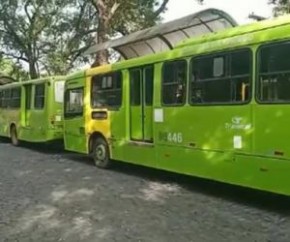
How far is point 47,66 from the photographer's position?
38.2 metres

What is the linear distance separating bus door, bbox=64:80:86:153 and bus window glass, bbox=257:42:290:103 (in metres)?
7.34

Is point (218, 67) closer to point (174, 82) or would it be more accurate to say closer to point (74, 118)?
point (174, 82)

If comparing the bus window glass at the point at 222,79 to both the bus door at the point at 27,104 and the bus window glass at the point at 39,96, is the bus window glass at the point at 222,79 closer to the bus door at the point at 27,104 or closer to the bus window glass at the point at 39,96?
the bus window glass at the point at 39,96

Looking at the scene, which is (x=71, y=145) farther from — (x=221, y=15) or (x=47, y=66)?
(x=47, y=66)

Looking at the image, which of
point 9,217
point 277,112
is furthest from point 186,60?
point 9,217

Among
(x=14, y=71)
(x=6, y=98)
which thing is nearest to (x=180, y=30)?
(x=6, y=98)

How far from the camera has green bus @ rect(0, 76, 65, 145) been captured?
18.8 metres

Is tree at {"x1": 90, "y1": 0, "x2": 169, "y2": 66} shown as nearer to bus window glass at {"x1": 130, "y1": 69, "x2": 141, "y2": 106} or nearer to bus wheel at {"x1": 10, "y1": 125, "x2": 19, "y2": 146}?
bus wheel at {"x1": 10, "y1": 125, "x2": 19, "y2": 146}

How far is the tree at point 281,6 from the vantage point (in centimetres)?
2352

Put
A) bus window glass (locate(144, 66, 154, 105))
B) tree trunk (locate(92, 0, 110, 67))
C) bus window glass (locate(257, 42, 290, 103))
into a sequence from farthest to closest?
tree trunk (locate(92, 0, 110, 67))
bus window glass (locate(144, 66, 154, 105))
bus window glass (locate(257, 42, 290, 103))

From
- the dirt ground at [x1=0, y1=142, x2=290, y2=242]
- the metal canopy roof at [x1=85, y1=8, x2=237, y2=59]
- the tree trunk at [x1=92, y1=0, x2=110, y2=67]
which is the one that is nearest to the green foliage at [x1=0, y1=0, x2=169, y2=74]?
the tree trunk at [x1=92, y1=0, x2=110, y2=67]

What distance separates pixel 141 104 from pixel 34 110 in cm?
824

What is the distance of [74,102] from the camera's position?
15.9 meters

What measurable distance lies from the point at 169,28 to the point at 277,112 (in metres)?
6.92
